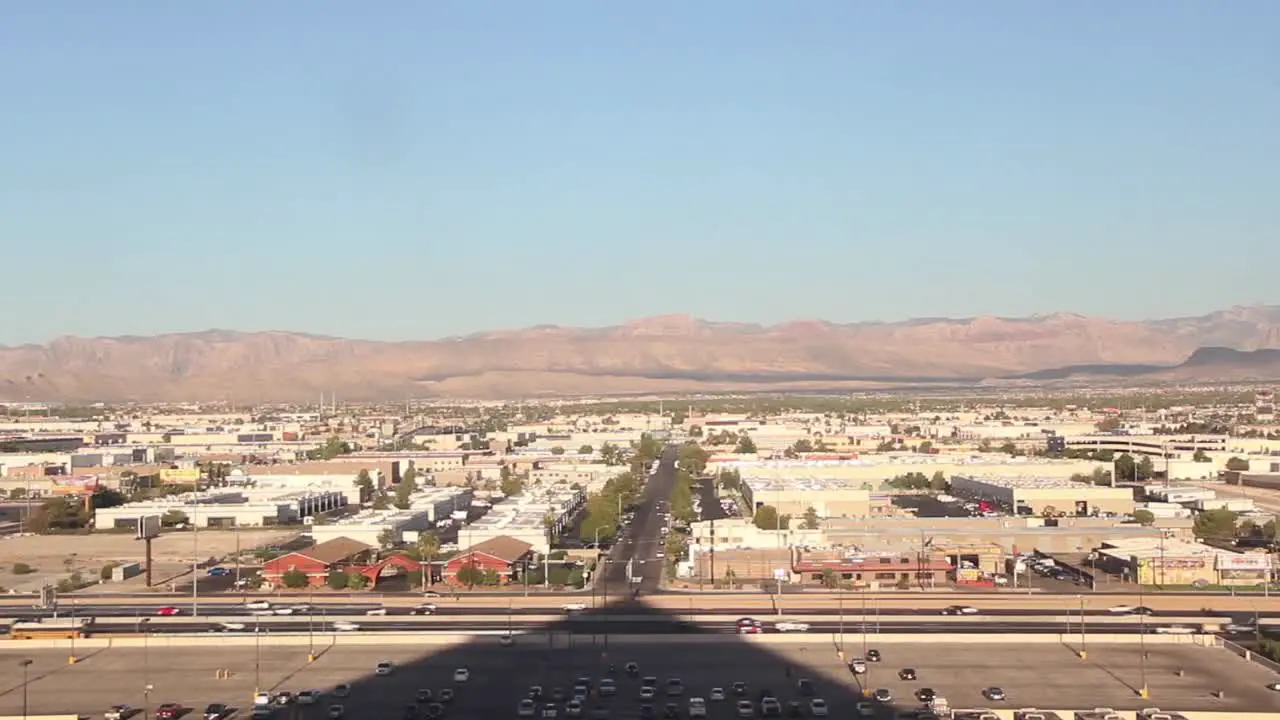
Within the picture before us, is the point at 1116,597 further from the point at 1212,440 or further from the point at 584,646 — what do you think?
the point at 1212,440

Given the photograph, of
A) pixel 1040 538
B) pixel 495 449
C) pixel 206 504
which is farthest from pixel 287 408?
pixel 1040 538

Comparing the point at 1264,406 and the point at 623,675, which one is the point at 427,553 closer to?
the point at 623,675

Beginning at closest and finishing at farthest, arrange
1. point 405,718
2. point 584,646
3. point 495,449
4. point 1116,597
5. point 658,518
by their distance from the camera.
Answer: point 405,718
point 584,646
point 1116,597
point 658,518
point 495,449

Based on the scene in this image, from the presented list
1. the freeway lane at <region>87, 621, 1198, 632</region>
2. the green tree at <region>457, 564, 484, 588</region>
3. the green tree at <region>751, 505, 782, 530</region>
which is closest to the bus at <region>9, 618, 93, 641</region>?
the freeway lane at <region>87, 621, 1198, 632</region>

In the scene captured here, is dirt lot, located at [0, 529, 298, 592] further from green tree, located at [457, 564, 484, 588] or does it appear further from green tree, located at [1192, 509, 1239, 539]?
green tree, located at [1192, 509, 1239, 539]

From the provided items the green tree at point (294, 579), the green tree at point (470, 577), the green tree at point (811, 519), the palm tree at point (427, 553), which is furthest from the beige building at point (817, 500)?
the green tree at point (294, 579)

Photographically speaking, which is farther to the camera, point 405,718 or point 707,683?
point 707,683

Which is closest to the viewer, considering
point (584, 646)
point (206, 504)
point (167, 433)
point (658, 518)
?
point (584, 646)
